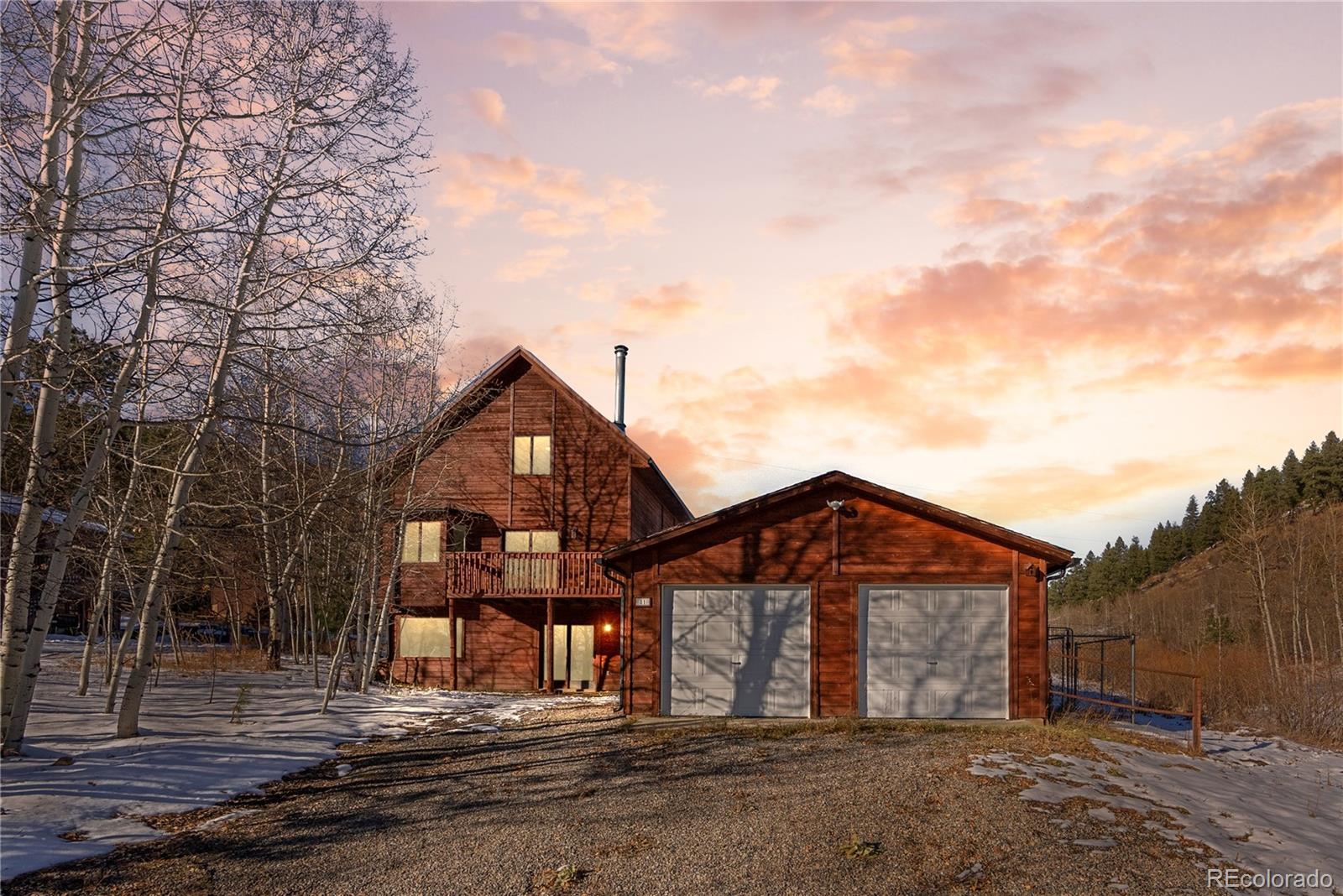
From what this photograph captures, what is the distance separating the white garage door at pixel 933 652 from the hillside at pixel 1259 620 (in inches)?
303

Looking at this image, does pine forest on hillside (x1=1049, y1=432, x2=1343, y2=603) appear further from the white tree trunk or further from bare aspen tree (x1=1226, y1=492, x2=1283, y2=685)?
the white tree trunk

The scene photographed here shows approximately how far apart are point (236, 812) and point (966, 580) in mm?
13090

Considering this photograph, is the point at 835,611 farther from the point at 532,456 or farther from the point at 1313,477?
the point at 1313,477

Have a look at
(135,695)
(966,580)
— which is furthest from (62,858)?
(966,580)

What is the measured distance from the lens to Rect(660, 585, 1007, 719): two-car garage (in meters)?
17.8

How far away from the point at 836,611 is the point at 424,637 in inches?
528

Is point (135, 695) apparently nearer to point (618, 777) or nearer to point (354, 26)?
point (618, 777)

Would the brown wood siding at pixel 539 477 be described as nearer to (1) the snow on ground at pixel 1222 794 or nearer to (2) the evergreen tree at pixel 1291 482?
(1) the snow on ground at pixel 1222 794

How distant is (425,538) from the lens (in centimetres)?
2597

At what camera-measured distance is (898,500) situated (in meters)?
18.0

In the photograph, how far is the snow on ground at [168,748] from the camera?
984 cm

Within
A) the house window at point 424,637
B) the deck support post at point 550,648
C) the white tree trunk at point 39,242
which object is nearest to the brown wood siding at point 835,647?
the deck support post at point 550,648

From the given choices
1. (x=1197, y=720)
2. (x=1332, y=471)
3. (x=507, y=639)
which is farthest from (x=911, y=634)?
(x=1332, y=471)

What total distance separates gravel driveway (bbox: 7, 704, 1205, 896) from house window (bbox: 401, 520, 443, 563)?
1213 cm
